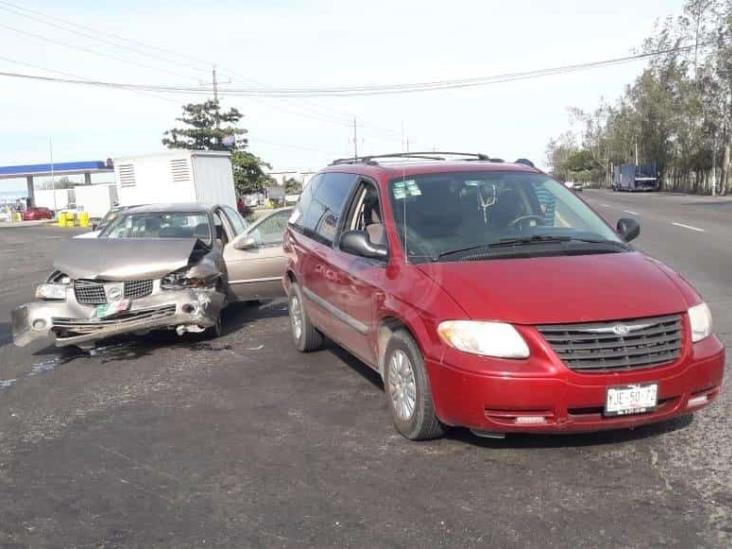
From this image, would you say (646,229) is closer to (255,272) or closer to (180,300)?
(255,272)

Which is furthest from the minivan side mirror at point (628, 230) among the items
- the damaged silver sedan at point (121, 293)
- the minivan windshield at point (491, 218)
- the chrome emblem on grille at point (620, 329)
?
the damaged silver sedan at point (121, 293)

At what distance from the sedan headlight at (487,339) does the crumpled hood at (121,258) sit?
4.13m

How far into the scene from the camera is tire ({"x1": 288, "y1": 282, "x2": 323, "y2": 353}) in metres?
7.18

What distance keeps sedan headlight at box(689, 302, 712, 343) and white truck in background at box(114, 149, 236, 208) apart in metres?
21.0

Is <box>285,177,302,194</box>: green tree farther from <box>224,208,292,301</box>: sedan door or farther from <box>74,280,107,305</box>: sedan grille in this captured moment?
<box>74,280,107,305</box>: sedan grille

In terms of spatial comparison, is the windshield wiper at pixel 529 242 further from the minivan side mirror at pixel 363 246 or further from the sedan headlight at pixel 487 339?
the sedan headlight at pixel 487 339

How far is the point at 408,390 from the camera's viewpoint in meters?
4.72

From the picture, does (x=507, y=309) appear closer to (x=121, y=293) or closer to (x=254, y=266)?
(x=121, y=293)

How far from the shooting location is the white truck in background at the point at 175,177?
2500cm

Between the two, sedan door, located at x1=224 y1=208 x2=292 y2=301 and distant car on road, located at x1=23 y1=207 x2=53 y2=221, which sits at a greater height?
sedan door, located at x1=224 y1=208 x2=292 y2=301

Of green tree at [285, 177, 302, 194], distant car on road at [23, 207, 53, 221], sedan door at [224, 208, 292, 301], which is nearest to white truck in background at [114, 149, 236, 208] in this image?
sedan door at [224, 208, 292, 301]

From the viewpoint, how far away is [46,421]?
5.56 m

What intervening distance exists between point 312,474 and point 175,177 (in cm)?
2205

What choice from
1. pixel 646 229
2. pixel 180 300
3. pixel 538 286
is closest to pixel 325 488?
pixel 538 286
